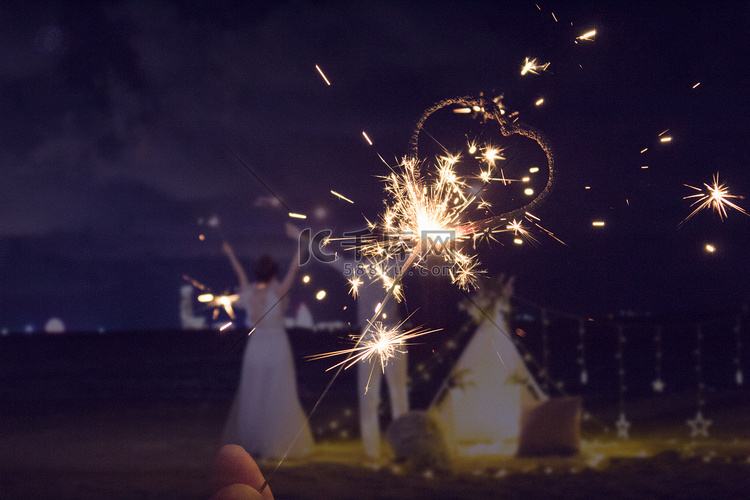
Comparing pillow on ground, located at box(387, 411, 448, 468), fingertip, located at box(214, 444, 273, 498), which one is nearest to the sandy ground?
pillow on ground, located at box(387, 411, 448, 468)

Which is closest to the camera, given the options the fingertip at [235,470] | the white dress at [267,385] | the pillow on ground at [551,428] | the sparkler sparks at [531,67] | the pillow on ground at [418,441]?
the fingertip at [235,470]

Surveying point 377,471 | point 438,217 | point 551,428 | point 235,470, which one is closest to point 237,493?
point 235,470

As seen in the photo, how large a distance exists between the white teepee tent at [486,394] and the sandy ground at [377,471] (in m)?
0.41

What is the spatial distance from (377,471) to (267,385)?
168 cm

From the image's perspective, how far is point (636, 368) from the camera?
22344mm

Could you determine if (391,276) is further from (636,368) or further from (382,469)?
(636,368)

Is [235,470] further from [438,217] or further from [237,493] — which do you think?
[438,217]

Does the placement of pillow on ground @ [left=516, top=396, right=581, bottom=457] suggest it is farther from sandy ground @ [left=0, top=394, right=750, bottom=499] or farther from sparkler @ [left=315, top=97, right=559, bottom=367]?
sparkler @ [left=315, top=97, right=559, bottom=367]

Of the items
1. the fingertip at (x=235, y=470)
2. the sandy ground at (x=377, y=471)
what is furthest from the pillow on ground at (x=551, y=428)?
the fingertip at (x=235, y=470)

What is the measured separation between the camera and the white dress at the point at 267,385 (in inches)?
251

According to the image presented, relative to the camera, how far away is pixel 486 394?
6258 millimetres

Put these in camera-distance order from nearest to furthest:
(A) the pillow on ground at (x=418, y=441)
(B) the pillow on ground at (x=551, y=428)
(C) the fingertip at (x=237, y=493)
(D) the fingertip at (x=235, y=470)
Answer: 1. (C) the fingertip at (x=237, y=493)
2. (D) the fingertip at (x=235, y=470)
3. (A) the pillow on ground at (x=418, y=441)
4. (B) the pillow on ground at (x=551, y=428)

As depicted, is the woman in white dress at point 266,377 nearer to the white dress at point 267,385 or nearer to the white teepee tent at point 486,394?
the white dress at point 267,385

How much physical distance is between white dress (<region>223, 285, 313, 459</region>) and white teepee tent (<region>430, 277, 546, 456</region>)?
174cm
